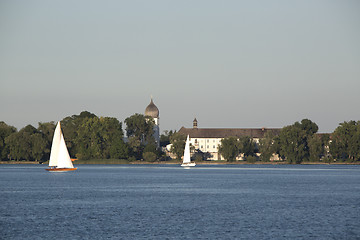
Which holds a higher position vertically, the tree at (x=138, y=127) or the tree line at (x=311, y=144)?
the tree at (x=138, y=127)

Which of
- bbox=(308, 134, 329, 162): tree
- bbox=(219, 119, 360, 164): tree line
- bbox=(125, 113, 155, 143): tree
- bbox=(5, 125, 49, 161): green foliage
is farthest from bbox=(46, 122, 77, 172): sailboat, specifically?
bbox=(308, 134, 329, 162): tree

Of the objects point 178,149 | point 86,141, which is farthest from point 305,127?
point 86,141

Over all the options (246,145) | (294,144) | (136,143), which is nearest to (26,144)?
(136,143)

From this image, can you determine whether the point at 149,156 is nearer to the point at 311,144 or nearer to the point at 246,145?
the point at 246,145

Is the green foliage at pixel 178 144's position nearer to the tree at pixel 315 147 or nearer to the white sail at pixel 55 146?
the tree at pixel 315 147

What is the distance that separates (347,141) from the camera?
561 feet

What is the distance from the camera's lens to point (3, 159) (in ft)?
589

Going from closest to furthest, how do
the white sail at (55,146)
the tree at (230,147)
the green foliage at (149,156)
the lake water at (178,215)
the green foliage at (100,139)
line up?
the lake water at (178,215)
the white sail at (55,146)
the green foliage at (100,139)
the green foliage at (149,156)
the tree at (230,147)

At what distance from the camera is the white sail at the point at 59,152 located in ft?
354

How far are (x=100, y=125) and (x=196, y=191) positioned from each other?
11065cm

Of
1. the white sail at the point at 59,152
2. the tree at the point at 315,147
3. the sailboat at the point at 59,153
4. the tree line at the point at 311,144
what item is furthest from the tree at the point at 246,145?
the white sail at the point at 59,152

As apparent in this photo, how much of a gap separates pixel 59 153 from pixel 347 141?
9145 centimetres

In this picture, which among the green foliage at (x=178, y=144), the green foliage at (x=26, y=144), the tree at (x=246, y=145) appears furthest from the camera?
the green foliage at (x=178, y=144)

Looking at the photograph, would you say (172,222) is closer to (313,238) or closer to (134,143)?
(313,238)
